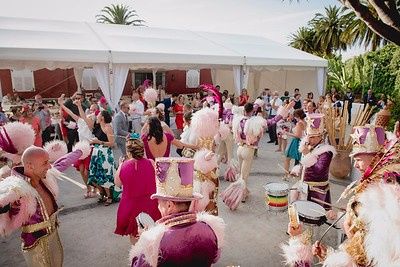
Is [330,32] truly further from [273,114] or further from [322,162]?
[322,162]

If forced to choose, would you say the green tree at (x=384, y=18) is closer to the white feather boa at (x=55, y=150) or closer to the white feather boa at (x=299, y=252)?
the white feather boa at (x=299, y=252)

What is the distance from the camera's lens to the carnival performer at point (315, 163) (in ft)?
13.8

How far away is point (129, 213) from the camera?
140 inches

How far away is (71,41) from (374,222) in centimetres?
1126

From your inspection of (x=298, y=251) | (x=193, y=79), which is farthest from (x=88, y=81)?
(x=298, y=251)

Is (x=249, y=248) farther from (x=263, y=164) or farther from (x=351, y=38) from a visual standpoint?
(x=351, y=38)

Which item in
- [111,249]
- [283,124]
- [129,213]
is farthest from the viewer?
[283,124]

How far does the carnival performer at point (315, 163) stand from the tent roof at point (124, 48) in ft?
25.3

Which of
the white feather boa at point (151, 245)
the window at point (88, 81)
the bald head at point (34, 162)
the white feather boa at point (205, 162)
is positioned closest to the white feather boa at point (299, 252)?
the white feather boa at point (151, 245)

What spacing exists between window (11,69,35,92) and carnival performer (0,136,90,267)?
18.0 metres

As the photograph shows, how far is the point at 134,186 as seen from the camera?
11.4ft

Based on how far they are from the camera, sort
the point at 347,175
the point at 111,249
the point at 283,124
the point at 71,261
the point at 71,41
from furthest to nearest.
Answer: the point at 71,41, the point at 283,124, the point at 347,175, the point at 111,249, the point at 71,261

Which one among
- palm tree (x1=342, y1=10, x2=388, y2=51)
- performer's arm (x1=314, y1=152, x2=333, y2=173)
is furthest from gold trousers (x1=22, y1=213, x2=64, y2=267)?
palm tree (x1=342, y1=10, x2=388, y2=51)

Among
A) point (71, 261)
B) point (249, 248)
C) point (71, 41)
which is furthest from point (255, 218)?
point (71, 41)
